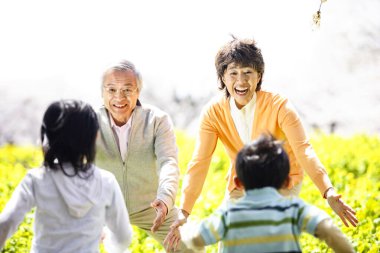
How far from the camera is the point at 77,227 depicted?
3150 millimetres

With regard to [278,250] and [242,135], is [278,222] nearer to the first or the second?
[278,250]

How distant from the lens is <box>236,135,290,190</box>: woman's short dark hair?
2992 millimetres

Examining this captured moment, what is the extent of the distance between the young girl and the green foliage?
2.44m

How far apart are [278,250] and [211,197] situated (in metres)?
3.74

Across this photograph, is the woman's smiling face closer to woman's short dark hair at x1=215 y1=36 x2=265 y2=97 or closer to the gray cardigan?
woman's short dark hair at x1=215 y1=36 x2=265 y2=97

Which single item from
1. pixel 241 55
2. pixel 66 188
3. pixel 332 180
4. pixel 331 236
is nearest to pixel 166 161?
pixel 241 55

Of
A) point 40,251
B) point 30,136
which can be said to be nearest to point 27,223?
point 40,251

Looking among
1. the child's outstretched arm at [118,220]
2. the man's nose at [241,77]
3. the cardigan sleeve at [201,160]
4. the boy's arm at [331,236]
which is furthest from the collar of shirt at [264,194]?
the man's nose at [241,77]

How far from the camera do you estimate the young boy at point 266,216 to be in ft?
9.77

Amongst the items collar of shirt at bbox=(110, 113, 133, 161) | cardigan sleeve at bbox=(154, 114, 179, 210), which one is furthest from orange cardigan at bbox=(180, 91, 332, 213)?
collar of shirt at bbox=(110, 113, 133, 161)

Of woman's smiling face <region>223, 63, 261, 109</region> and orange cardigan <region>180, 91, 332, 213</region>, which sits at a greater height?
woman's smiling face <region>223, 63, 261, 109</region>

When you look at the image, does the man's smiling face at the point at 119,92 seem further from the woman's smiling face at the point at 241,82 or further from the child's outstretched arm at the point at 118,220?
the child's outstretched arm at the point at 118,220

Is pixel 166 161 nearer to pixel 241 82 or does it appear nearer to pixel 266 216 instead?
pixel 241 82

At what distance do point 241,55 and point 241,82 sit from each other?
163 millimetres
